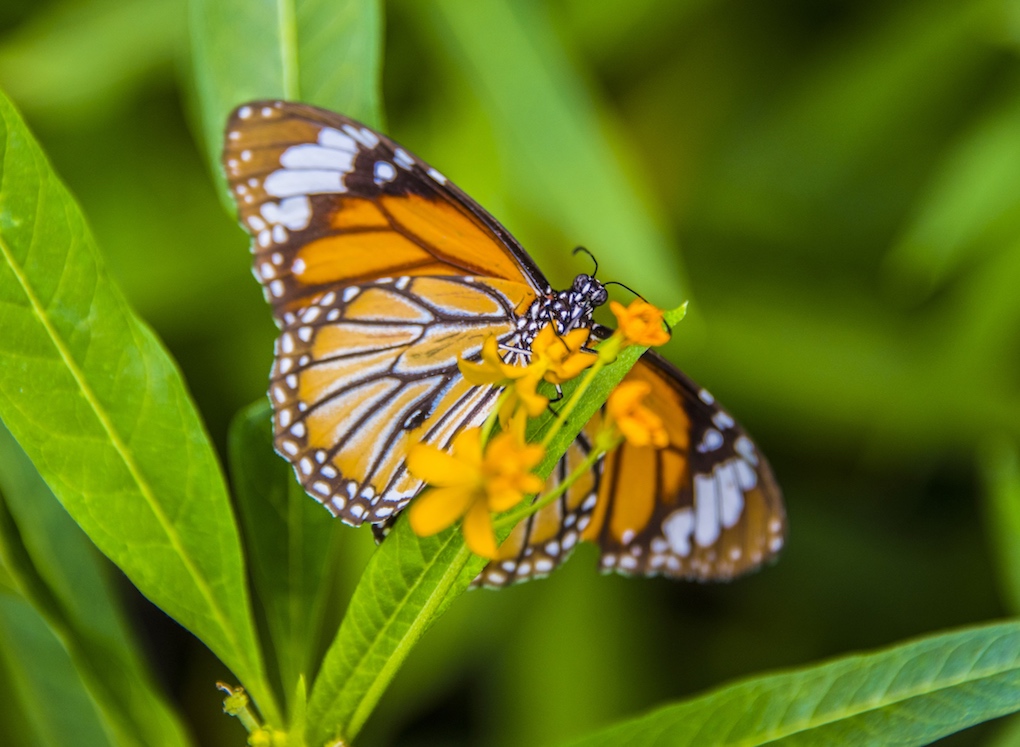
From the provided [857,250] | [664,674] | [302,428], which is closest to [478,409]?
[302,428]

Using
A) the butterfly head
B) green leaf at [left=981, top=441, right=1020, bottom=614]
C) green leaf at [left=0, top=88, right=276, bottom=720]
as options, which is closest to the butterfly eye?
the butterfly head

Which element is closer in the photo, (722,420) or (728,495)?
(722,420)

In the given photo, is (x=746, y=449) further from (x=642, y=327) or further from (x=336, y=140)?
(x=336, y=140)

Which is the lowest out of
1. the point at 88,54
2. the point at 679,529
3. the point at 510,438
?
the point at 679,529

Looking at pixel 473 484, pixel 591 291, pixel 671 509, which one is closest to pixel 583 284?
pixel 591 291

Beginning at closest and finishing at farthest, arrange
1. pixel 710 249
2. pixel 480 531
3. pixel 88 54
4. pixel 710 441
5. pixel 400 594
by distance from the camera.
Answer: pixel 480 531 → pixel 400 594 → pixel 710 441 → pixel 88 54 → pixel 710 249

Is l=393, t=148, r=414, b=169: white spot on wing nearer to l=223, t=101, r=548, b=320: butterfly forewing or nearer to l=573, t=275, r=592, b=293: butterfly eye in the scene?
l=223, t=101, r=548, b=320: butterfly forewing
